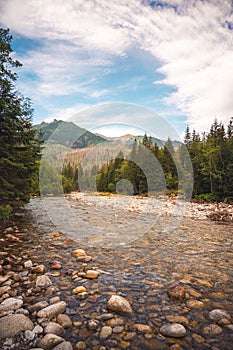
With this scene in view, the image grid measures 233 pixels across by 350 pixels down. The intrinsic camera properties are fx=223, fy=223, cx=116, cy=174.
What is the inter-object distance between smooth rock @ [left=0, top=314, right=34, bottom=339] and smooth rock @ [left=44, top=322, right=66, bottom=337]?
0.68 ft

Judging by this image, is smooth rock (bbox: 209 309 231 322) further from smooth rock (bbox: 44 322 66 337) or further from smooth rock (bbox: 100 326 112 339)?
smooth rock (bbox: 44 322 66 337)

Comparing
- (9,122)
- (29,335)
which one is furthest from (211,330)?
(9,122)

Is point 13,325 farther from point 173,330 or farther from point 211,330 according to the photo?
point 211,330

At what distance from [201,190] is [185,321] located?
29.2 m

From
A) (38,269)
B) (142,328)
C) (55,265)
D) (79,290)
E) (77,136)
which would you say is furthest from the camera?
(77,136)

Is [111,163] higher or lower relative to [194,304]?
higher

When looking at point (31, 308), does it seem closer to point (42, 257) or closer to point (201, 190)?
point (42, 257)

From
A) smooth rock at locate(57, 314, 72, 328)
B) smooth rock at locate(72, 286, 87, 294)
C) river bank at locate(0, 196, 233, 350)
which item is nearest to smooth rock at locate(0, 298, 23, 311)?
river bank at locate(0, 196, 233, 350)

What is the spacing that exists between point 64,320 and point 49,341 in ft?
1.45

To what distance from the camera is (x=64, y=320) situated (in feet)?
9.67

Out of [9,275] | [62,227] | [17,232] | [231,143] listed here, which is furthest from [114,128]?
[231,143]

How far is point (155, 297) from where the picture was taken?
3668mm

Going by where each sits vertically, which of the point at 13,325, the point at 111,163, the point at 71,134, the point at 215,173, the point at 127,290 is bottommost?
the point at 127,290

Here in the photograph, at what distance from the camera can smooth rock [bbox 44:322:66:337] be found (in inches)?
106
